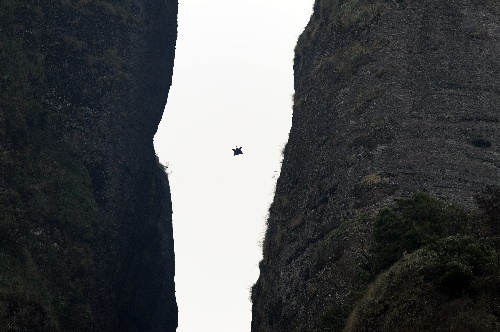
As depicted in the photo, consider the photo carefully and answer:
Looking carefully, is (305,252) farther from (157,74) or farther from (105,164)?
(157,74)

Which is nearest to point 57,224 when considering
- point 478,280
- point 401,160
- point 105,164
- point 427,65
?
point 105,164

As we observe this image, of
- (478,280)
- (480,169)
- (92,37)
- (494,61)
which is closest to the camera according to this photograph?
(478,280)

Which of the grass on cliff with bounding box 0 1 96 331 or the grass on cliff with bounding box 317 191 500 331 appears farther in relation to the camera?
the grass on cliff with bounding box 0 1 96 331

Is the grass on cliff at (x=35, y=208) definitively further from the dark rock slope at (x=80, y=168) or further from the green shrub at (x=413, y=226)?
the green shrub at (x=413, y=226)

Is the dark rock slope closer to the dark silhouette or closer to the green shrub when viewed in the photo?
the dark silhouette

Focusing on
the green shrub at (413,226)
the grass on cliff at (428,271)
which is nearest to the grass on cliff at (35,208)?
the grass on cliff at (428,271)

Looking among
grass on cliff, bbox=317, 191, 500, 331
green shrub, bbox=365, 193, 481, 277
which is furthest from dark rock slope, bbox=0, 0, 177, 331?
green shrub, bbox=365, 193, 481, 277

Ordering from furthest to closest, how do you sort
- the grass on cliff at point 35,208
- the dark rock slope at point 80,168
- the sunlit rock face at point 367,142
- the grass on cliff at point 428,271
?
the dark rock slope at point 80,168
the grass on cliff at point 35,208
the sunlit rock face at point 367,142
the grass on cliff at point 428,271
